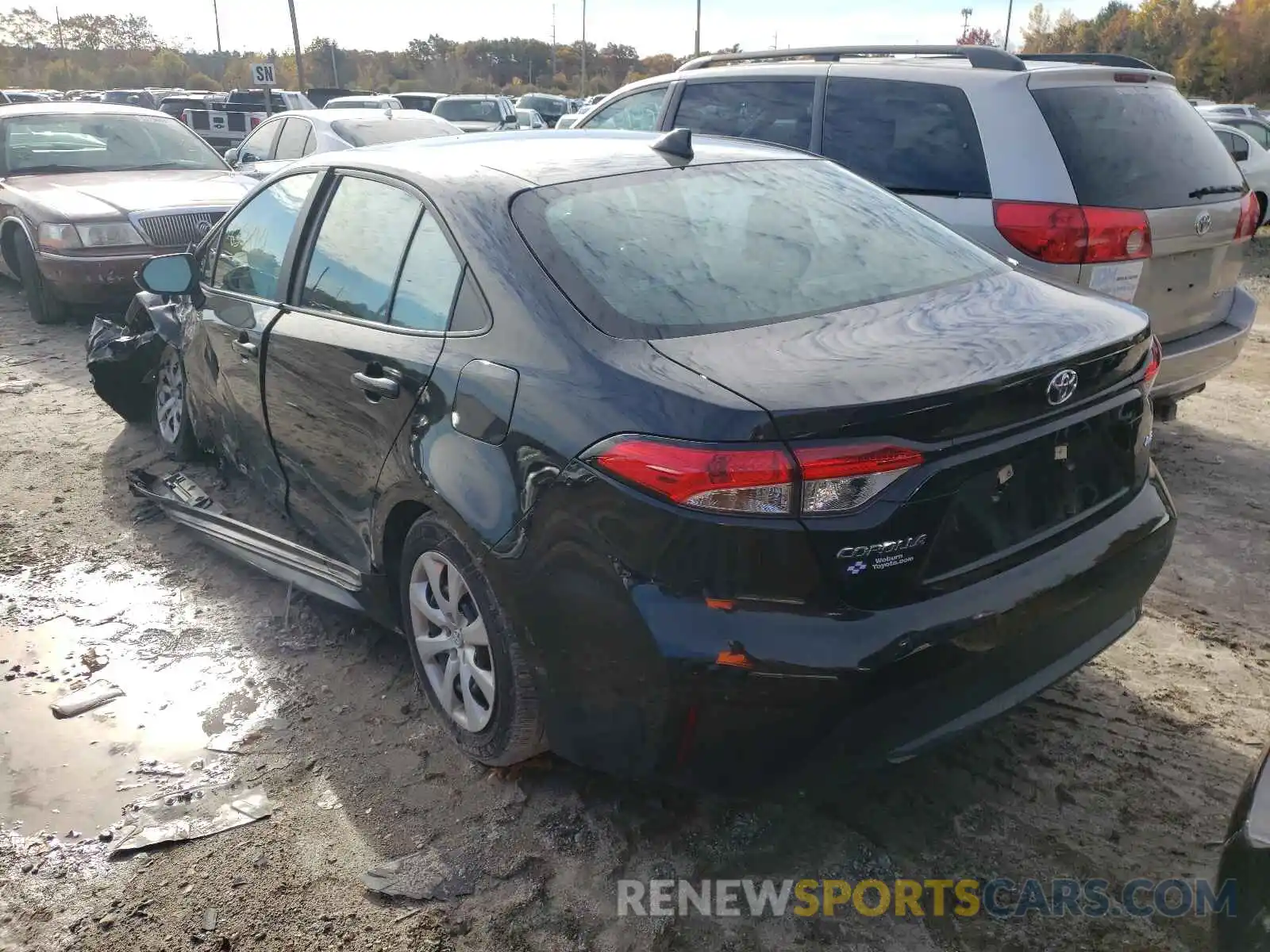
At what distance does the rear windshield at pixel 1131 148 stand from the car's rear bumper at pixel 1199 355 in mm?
602

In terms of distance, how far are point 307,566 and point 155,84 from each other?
74.7 metres

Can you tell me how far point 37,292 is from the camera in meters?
8.54

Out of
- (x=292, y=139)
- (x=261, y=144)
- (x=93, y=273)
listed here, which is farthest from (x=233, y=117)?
(x=93, y=273)

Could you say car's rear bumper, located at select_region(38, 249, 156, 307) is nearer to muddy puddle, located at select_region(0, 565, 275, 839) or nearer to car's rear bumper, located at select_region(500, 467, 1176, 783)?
muddy puddle, located at select_region(0, 565, 275, 839)

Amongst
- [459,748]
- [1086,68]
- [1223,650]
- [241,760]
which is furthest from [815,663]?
[1086,68]

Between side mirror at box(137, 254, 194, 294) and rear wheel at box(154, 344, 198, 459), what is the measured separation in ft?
2.24

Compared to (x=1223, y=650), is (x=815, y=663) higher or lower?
higher

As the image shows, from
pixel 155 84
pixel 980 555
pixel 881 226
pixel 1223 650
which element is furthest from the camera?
pixel 155 84

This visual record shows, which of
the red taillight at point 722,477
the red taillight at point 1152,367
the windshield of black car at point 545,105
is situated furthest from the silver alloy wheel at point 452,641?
the windshield of black car at point 545,105

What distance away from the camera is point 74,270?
790 cm

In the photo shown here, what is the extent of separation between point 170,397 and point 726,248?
140 inches

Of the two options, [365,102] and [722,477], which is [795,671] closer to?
[722,477]

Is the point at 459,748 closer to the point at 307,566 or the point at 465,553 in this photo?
the point at 465,553

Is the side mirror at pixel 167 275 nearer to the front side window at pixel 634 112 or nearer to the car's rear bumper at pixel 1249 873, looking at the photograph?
the front side window at pixel 634 112
